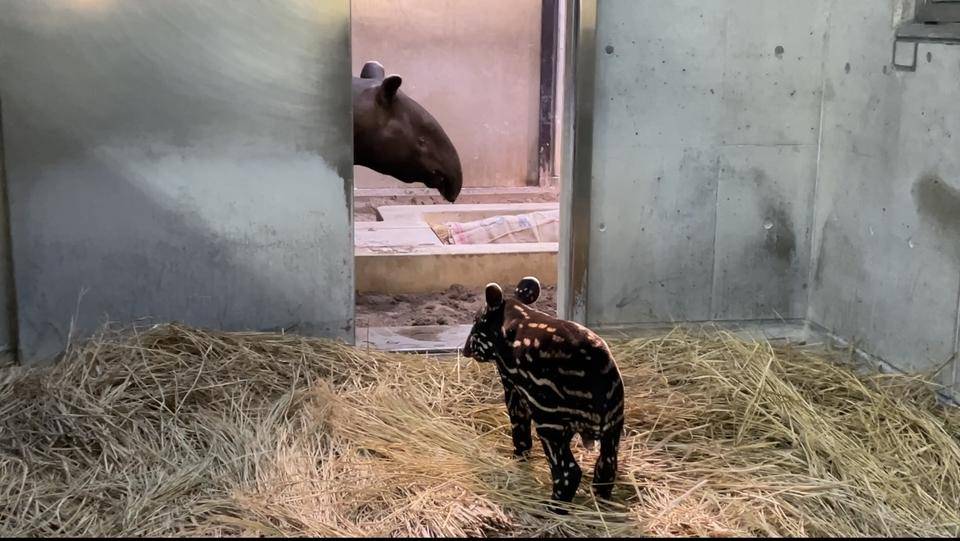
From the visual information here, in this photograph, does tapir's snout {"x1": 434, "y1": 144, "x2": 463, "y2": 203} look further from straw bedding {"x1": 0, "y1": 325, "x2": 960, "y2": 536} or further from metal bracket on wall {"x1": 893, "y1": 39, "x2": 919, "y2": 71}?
metal bracket on wall {"x1": 893, "y1": 39, "x2": 919, "y2": 71}

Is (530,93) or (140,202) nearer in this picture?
(140,202)

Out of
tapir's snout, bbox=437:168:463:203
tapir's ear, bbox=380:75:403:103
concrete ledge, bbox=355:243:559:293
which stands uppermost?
tapir's ear, bbox=380:75:403:103

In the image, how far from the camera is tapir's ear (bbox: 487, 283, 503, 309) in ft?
11.2

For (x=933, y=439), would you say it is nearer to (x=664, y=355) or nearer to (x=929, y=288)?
(x=929, y=288)

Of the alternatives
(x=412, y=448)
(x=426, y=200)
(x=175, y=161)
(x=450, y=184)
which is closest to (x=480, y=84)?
(x=426, y=200)

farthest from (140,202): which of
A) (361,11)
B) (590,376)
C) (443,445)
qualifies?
(361,11)

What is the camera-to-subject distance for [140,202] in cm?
455

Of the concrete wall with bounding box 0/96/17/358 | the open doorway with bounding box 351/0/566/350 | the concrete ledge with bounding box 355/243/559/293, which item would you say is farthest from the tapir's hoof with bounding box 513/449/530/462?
the open doorway with bounding box 351/0/566/350

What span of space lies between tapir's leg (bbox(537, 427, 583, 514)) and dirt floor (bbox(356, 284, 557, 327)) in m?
2.58

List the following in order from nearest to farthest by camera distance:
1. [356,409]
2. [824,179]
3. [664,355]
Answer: [356,409] → [664,355] → [824,179]

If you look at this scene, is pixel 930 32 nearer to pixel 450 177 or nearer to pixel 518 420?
pixel 518 420

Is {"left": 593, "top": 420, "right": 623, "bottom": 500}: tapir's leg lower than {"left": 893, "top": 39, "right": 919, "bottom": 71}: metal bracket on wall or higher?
lower

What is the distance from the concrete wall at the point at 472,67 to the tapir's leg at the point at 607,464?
681cm

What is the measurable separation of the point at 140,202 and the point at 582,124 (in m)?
2.00
